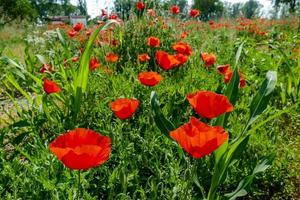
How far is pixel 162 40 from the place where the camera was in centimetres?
460

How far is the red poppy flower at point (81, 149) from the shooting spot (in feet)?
3.36

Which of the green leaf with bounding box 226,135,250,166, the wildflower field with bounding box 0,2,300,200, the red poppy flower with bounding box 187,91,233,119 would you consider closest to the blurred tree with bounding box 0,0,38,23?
the wildflower field with bounding box 0,2,300,200

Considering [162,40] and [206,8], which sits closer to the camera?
[162,40]

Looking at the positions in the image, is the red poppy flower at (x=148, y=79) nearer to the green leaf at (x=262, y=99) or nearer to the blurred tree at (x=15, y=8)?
the green leaf at (x=262, y=99)

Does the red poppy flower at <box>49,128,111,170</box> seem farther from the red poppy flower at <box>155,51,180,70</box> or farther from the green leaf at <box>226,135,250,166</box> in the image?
the red poppy flower at <box>155,51,180,70</box>

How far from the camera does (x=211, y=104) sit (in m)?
1.35

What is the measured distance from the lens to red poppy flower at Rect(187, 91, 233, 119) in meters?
1.34

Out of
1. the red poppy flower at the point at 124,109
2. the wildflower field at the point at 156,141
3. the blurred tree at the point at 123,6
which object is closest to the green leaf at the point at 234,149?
the wildflower field at the point at 156,141

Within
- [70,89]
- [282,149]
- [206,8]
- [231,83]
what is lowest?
[206,8]

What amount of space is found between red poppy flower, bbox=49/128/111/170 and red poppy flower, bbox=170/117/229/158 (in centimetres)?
22

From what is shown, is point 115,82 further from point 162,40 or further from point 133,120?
point 162,40

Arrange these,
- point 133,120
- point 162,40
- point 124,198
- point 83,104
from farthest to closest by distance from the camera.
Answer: point 162,40, point 83,104, point 133,120, point 124,198

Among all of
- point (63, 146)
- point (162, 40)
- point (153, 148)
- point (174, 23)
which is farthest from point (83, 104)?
point (174, 23)

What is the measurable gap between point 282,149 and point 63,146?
1.54 meters
